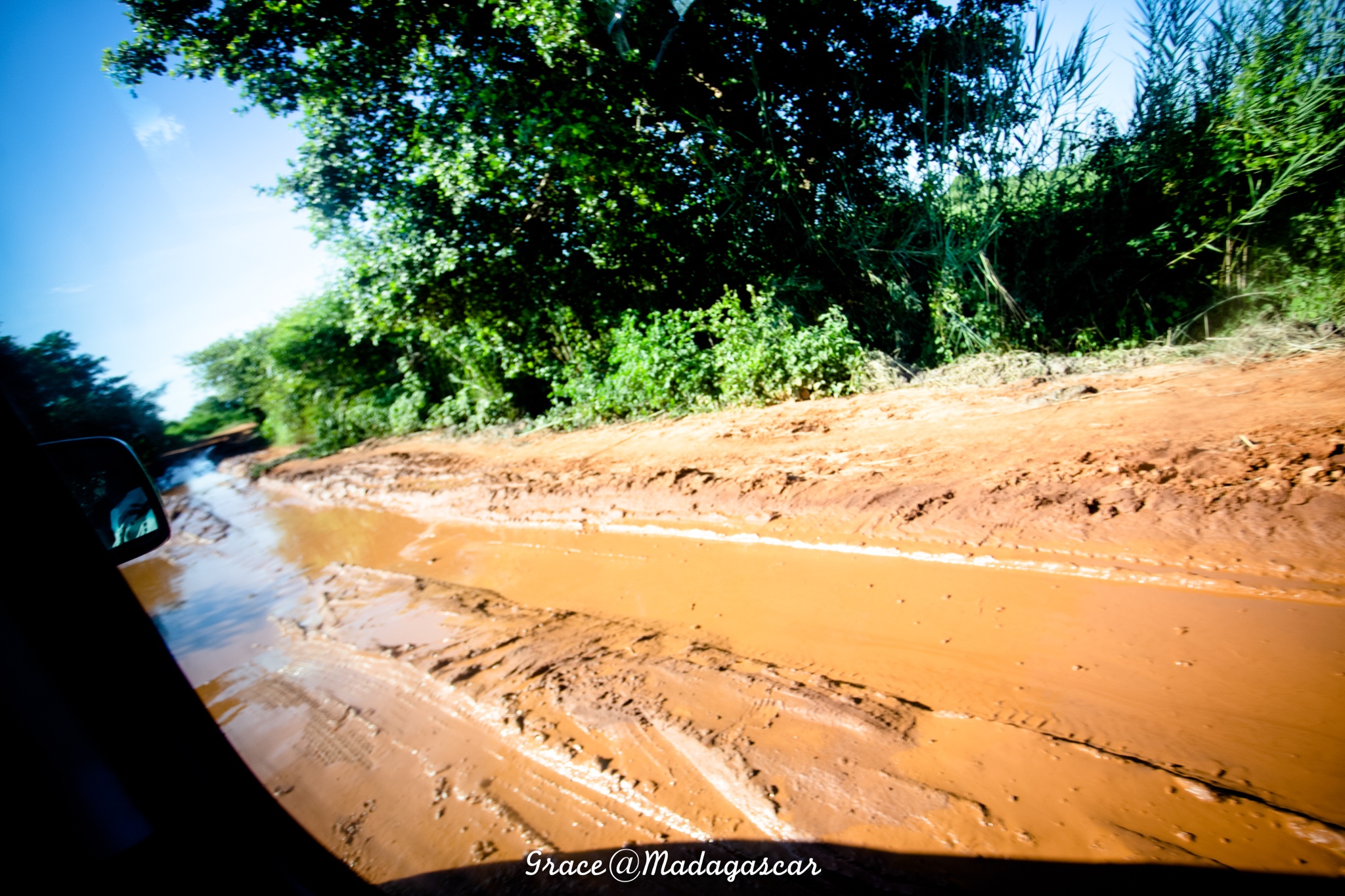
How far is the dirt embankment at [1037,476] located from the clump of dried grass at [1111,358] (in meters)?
0.35

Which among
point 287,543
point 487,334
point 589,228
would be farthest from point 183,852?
point 487,334

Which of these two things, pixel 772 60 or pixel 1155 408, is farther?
pixel 772 60

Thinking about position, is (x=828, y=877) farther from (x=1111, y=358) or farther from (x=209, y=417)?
(x=209, y=417)

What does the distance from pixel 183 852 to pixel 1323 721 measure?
131 inches

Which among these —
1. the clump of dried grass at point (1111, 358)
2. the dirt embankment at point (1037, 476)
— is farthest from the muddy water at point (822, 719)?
the clump of dried grass at point (1111, 358)

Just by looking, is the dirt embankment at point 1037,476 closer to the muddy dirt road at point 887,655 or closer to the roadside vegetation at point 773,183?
the muddy dirt road at point 887,655

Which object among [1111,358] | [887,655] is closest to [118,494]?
[887,655]

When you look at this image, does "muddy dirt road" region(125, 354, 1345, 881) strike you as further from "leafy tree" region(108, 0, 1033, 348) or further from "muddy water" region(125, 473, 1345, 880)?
"leafy tree" region(108, 0, 1033, 348)

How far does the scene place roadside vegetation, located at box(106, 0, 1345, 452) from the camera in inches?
241

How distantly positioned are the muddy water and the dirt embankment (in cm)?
37

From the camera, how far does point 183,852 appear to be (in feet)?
3.55

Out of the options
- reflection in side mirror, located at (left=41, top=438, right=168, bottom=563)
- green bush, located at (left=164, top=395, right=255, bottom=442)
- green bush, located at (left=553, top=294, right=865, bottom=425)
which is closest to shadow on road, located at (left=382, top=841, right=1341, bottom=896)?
reflection in side mirror, located at (left=41, top=438, right=168, bottom=563)

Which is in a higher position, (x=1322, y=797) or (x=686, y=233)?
(x=686, y=233)

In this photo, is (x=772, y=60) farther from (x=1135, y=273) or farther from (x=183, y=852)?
(x=183, y=852)
